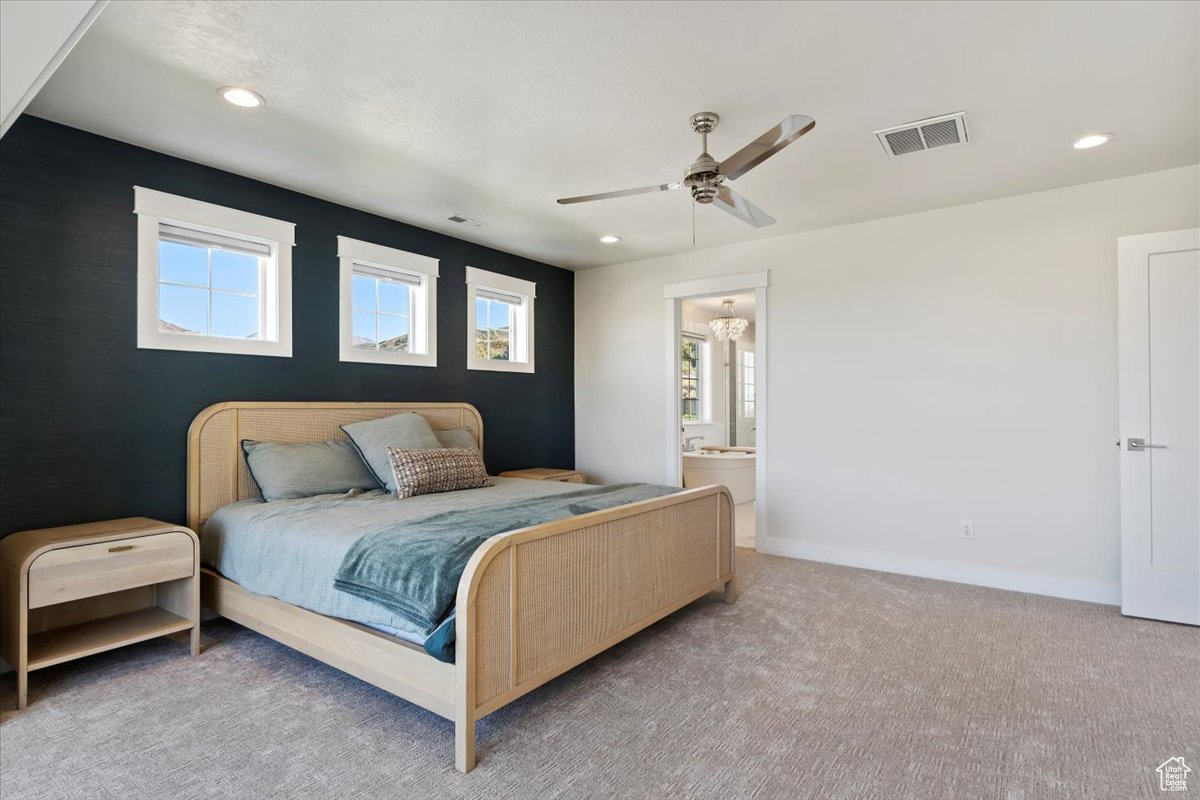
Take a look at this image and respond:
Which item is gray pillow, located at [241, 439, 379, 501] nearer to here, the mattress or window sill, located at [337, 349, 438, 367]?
the mattress

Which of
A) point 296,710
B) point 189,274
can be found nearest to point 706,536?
point 296,710

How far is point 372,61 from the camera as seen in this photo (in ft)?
7.56

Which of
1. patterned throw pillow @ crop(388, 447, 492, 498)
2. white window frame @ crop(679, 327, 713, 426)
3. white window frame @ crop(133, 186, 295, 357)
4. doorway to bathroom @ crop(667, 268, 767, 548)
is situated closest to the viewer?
white window frame @ crop(133, 186, 295, 357)

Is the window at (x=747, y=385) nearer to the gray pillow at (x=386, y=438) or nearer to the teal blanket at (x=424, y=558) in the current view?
the gray pillow at (x=386, y=438)

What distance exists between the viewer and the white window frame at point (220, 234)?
10.1 feet

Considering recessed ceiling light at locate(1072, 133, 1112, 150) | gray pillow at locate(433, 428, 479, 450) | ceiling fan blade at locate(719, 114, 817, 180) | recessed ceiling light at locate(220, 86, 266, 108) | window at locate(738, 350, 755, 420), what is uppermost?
recessed ceiling light at locate(220, 86, 266, 108)

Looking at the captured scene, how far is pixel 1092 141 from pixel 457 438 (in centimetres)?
393

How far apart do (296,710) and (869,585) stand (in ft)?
10.7

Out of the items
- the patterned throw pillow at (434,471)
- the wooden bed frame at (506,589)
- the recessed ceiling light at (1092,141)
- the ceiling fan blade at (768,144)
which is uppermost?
the recessed ceiling light at (1092,141)

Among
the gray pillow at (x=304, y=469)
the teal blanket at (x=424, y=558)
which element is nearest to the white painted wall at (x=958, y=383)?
the teal blanket at (x=424, y=558)

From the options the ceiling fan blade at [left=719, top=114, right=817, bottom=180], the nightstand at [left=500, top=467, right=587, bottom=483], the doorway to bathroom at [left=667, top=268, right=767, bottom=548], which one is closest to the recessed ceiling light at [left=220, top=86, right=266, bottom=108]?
the ceiling fan blade at [left=719, top=114, right=817, bottom=180]

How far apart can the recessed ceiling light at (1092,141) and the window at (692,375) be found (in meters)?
5.22

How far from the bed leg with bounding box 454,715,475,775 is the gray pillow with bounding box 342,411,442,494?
1.79m

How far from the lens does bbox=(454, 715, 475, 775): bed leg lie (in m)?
1.95
